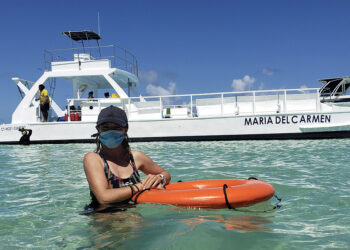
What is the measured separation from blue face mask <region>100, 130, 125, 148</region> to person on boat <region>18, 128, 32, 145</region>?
12364 millimetres

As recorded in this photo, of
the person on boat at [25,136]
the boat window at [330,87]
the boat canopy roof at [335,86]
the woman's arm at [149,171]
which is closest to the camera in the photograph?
the woman's arm at [149,171]

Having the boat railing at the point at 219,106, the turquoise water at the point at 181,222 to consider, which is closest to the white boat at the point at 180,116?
the boat railing at the point at 219,106

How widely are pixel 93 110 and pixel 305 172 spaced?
10.0m

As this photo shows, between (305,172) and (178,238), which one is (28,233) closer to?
(178,238)

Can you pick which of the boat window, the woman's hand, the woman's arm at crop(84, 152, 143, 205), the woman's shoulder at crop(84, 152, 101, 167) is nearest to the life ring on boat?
the woman's hand

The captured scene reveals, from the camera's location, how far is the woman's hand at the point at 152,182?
2.95 m

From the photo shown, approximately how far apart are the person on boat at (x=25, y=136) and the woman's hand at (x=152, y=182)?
12254 millimetres

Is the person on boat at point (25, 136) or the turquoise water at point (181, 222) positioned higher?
the person on boat at point (25, 136)

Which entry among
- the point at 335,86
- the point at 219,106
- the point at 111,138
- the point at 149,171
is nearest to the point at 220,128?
the point at 219,106

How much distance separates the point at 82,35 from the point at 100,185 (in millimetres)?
13693

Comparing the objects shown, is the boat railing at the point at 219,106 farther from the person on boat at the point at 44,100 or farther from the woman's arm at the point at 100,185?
the woman's arm at the point at 100,185

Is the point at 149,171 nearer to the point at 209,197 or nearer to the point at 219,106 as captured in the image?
the point at 209,197

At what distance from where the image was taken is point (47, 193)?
14.8ft

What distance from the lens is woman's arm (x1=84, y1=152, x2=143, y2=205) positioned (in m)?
2.65
